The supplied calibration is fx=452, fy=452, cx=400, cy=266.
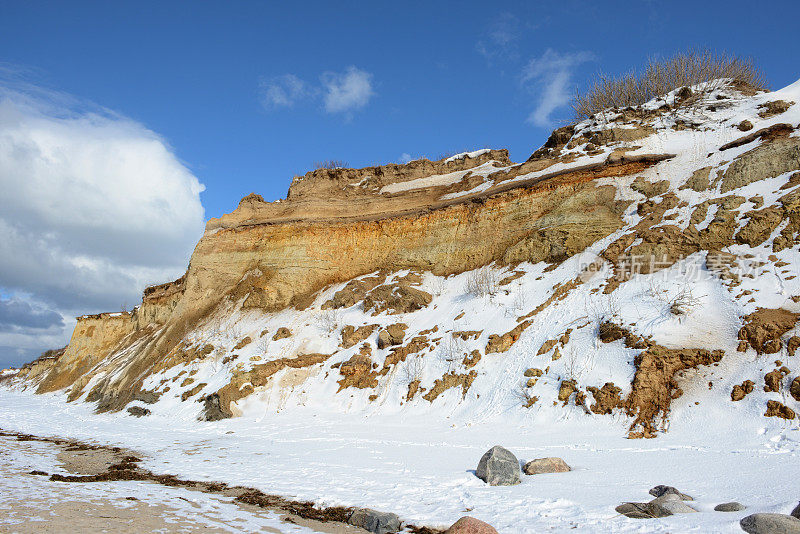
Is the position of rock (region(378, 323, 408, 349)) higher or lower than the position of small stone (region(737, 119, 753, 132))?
lower

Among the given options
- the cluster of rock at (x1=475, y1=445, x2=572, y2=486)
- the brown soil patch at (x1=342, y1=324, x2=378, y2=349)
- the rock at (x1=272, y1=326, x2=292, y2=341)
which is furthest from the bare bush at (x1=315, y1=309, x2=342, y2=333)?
the cluster of rock at (x1=475, y1=445, x2=572, y2=486)

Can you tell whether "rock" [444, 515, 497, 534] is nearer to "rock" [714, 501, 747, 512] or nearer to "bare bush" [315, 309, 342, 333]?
"rock" [714, 501, 747, 512]

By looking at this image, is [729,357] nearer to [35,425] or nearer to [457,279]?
[457,279]

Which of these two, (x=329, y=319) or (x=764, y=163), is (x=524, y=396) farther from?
(x=764, y=163)

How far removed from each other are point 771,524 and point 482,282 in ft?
47.8

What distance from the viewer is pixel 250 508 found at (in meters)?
7.20

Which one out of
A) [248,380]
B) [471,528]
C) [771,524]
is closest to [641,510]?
[771,524]

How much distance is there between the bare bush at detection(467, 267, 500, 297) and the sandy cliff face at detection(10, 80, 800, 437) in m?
0.12

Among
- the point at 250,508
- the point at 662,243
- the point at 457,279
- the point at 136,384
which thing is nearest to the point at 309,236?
the point at 457,279

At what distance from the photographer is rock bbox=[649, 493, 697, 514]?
5590mm

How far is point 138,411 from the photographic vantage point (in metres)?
20.2

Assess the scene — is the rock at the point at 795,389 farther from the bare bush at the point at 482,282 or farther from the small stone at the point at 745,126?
the small stone at the point at 745,126

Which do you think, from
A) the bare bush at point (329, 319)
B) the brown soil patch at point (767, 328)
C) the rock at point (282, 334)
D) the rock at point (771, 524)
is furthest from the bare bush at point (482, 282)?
the rock at point (771, 524)

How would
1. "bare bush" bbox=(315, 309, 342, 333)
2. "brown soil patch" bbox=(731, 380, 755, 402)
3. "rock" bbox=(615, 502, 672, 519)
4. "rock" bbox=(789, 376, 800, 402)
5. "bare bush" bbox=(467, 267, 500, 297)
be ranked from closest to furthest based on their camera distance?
"rock" bbox=(615, 502, 672, 519) < "rock" bbox=(789, 376, 800, 402) < "brown soil patch" bbox=(731, 380, 755, 402) < "bare bush" bbox=(467, 267, 500, 297) < "bare bush" bbox=(315, 309, 342, 333)
